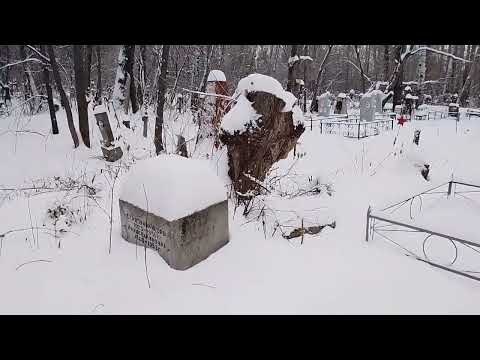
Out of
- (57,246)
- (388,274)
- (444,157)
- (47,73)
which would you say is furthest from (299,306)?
(47,73)

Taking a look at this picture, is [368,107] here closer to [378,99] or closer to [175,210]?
[378,99]

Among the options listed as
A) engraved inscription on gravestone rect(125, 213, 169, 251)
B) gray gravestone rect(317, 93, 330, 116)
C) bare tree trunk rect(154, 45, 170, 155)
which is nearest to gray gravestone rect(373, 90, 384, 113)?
gray gravestone rect(317, 93, 330, 116)

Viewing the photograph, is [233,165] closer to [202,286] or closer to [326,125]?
[202,286]

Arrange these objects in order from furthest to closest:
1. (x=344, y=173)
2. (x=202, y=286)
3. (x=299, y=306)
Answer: (x=344, y=173), (x=202, y=286), (x=299, y=306)

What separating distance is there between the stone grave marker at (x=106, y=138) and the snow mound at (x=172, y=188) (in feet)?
27.0

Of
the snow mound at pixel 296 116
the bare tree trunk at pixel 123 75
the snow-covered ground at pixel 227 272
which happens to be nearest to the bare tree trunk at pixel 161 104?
the snow-covered ground at pixel 227 272

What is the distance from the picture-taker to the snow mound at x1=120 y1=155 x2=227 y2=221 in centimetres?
340

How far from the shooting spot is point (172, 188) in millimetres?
3432

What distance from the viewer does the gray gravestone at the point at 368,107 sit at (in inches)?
673

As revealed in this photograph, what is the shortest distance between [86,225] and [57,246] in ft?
2.04

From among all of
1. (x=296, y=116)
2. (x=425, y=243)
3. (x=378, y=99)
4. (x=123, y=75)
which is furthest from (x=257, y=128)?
(x=378, y=99)

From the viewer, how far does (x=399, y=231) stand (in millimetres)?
5316

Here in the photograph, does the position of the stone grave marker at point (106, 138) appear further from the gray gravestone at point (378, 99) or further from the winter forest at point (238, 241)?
the gray gravestone at point (378, 99)

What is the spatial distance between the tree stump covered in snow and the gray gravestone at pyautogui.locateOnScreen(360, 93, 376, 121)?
12.9m
